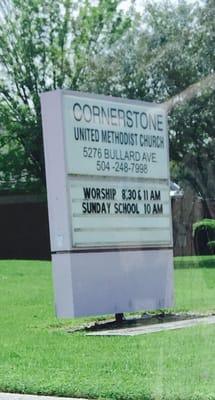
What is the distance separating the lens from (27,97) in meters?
35.1

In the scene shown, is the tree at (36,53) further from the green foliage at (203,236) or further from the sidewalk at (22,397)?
the sidewalk at (22,397)

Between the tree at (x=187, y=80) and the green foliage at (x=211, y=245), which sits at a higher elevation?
the tree at (x=187, y=80)

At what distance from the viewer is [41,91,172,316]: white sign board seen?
41.3 ft

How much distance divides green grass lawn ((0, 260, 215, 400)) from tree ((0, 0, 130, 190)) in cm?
1989

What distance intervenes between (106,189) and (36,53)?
73.1 ft

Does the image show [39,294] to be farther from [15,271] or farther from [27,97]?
[27,97]

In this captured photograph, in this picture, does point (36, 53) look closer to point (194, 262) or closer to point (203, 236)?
point (203, 236)

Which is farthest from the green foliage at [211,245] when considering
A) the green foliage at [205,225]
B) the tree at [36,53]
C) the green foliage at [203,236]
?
the tree at [36,53]

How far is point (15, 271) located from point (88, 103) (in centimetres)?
1121

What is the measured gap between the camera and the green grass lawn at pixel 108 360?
7.96 meters

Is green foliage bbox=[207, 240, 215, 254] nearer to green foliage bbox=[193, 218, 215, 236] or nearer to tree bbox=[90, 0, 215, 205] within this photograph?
green foliage bbox=[193, 218, 215, 236]

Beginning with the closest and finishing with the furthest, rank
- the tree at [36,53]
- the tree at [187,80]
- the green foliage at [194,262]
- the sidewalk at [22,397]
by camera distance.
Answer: the sidewalk at [22,397]
the green foliage at [194,262]
the tree at [187,80]
the tree at [36,53]

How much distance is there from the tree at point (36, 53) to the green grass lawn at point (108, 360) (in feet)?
65.3

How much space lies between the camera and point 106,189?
1329cm
